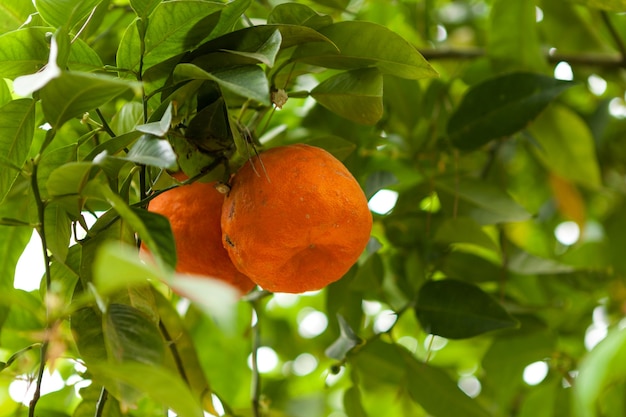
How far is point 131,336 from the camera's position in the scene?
61 centimetres

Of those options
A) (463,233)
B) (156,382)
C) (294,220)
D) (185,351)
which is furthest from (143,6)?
(463,233)

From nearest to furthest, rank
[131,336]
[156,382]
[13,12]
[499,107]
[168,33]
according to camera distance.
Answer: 1. [156,382]
2. [131,336]
3. [168,33]
4. [13,12]
5. [499,107]

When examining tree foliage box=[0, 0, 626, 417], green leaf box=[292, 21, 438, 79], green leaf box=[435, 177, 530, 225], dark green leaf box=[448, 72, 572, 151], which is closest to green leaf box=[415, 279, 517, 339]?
tree foliage box=[0, 0, 626, 417]

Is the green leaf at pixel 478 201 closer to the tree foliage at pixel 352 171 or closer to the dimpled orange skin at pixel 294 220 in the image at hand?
the tree foliage at pixel 352 171

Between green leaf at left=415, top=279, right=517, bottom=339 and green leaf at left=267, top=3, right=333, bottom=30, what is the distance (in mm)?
417

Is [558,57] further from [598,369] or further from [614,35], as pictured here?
[598,369]

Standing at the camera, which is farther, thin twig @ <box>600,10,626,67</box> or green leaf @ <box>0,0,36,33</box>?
thin twig @ <box>600,10,626,67</box>

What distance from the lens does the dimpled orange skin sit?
67cm

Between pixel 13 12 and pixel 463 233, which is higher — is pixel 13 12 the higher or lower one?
the higher one

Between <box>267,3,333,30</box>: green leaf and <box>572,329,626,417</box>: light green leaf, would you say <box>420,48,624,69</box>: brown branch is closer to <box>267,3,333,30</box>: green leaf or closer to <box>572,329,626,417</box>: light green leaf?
<box>267,3,333,30</box>: green leaf

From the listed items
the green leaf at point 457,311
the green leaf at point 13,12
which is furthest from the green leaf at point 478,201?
the green leaf at point 13,12

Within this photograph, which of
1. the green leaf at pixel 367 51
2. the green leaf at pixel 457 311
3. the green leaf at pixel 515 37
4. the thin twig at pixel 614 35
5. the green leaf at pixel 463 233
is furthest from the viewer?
the thin twig at pixel 614 35

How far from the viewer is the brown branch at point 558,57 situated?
139 centimetres

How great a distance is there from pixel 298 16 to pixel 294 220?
0.75 feet
